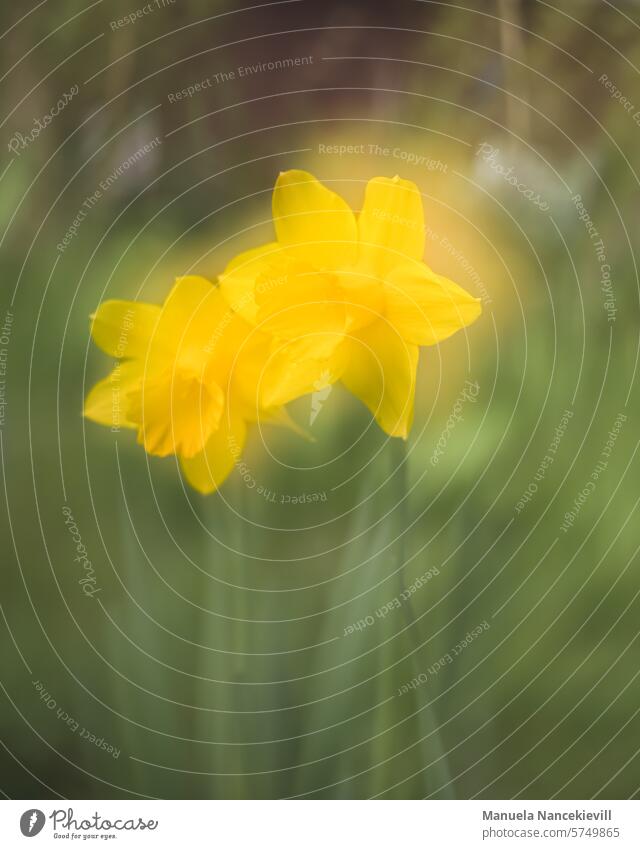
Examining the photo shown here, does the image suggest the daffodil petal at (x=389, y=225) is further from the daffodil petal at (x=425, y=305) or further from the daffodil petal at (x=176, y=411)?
the daffodil petal at (x=176, y=411)

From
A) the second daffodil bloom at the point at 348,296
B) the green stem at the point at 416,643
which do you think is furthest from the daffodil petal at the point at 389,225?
the green stem at the point at 416,643

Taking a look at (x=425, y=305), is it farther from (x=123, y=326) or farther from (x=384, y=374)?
(x=123, y=326)

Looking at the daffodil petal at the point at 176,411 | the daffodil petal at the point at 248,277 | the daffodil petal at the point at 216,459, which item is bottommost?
the daffodil petal at the point at 216,459

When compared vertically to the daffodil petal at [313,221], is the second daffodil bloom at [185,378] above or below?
below

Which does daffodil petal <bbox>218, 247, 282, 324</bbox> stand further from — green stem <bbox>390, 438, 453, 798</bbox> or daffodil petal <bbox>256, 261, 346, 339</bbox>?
green stem <bbox>390, 438, 453, 798</bbox>

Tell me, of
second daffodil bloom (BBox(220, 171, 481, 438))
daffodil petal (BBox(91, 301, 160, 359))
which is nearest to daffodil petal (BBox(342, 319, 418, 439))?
second daffodil bloom (BBox(220, 171, 481, 438))

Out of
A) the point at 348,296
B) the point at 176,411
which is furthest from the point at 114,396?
the point at 348,296
